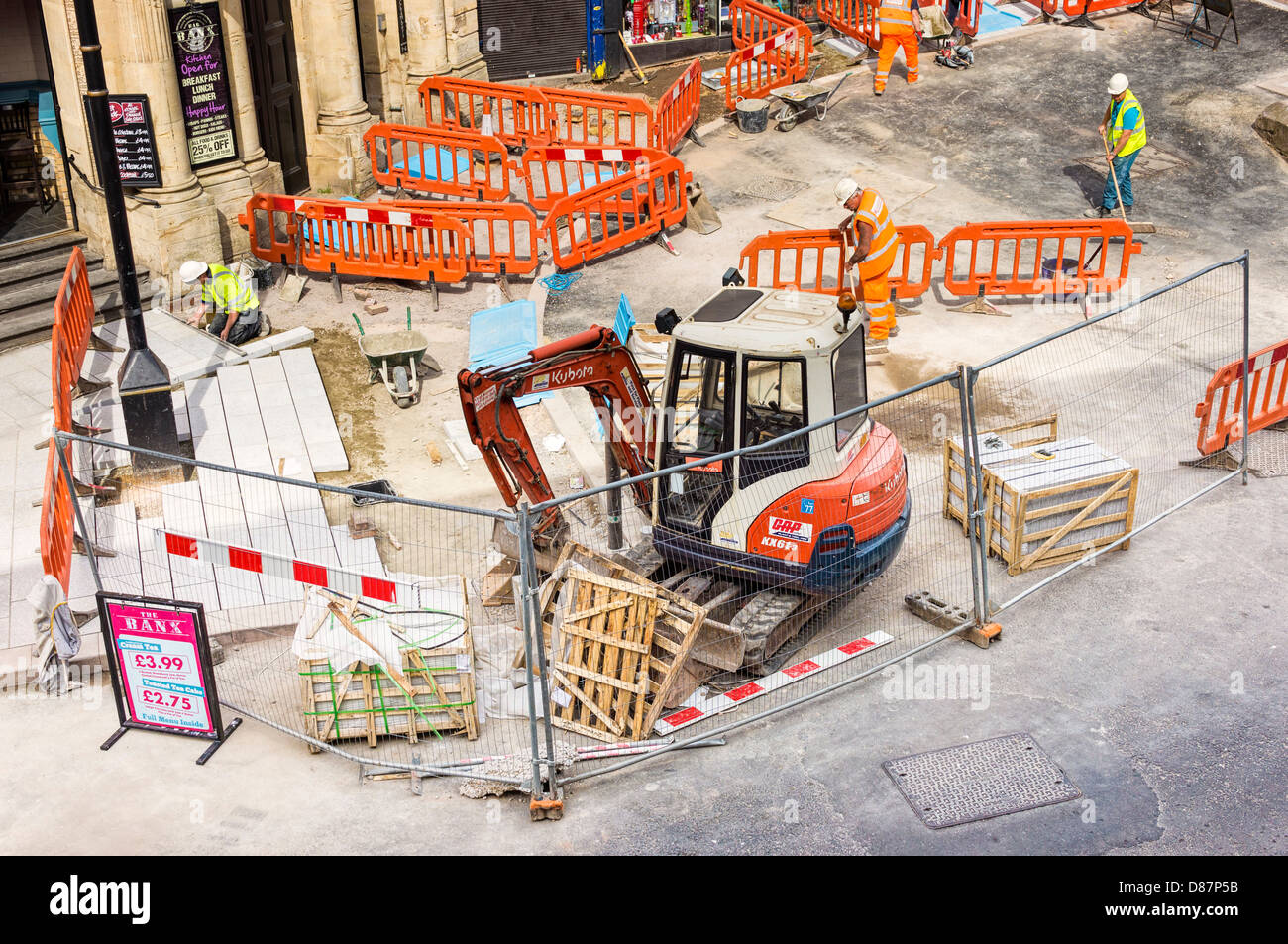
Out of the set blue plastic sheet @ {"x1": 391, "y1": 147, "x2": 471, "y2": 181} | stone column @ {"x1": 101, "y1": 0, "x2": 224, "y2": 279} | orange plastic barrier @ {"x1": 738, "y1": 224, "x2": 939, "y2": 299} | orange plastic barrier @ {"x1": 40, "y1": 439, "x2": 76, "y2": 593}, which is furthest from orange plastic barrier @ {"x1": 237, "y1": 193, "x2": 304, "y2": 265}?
orange plastic barrier @ {"x1": 40, "y1": 439, "x2": 76, "y2": 593}

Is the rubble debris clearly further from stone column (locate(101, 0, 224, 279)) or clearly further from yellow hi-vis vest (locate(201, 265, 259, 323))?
stone column (locate(101, 0, 224, 279))

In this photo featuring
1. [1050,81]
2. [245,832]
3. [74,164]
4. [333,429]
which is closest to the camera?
[245,832]

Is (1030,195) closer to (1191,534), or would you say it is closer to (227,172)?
(1191,534)

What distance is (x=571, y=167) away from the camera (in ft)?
64.8

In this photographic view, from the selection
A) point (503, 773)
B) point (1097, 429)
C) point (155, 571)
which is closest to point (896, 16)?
point (1097, 429)

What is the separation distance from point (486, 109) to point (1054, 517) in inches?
497

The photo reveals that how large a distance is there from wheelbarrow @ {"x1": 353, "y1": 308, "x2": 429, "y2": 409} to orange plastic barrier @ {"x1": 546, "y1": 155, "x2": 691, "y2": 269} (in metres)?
2.86

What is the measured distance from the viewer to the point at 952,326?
15555 millimetres

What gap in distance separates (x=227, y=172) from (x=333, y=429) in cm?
502

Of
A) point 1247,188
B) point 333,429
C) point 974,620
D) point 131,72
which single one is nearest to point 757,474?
point 974,620

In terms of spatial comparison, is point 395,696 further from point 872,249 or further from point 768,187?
point 768,187

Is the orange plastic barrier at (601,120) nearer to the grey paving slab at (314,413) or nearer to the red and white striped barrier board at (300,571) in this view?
the grey paving slab at (314,413)

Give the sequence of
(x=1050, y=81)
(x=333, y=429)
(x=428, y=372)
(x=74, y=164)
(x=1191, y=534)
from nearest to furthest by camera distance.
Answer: (x=1191, y=534)
(x=333, y=429)
(x=428, y=372)
(x=74, y=164)
(x=1050, y=81)

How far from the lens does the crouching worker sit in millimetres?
15055
